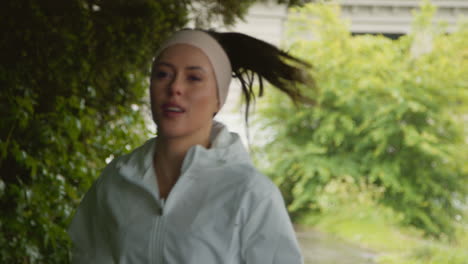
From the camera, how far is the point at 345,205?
388 inches

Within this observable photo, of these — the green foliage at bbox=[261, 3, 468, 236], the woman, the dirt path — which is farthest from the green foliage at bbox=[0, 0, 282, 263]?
the green foliage at bbox=[261, 3, 468, 236]

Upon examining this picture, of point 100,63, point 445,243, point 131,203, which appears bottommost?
point 445,243

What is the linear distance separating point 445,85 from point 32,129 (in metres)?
8.20

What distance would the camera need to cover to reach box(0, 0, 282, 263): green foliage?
70.1 inches

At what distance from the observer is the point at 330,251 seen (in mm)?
7695

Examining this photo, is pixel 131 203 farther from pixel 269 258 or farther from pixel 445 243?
pixel 445 243

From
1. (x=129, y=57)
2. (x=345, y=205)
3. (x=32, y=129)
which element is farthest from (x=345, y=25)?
(x=32, y=129)

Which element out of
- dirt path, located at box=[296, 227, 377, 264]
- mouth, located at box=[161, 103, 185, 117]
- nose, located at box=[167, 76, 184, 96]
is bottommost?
dirt path, located at box=[296, 227, 377, 264]

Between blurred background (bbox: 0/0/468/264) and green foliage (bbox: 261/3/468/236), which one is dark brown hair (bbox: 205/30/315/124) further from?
green foliage (bbox: 261/3/468/236)

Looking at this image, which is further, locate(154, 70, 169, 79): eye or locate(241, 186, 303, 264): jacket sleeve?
locate(154, 70, 169, 79): eye

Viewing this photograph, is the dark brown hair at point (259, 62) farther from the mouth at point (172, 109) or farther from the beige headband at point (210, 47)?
the mouth at point (172, 109)

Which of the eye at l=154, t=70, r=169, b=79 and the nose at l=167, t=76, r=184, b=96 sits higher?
the eye at l=154, t=70, r=169, b=79

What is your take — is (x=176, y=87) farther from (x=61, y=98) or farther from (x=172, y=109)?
(x=61, y=98)

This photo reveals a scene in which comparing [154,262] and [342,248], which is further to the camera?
[342,248]
